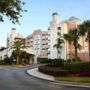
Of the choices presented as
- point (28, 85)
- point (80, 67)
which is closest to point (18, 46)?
→ point (80, 67)

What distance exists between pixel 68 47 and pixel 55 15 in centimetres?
2054

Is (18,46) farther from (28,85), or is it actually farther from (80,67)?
(28,85)

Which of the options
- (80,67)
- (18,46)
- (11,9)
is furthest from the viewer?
(18,46)

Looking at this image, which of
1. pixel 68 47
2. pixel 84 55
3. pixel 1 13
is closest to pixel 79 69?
pixel 1 13

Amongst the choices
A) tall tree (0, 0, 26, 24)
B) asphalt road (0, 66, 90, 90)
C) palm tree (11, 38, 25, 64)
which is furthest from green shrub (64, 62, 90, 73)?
palm tree (11, 38, 25, 64)

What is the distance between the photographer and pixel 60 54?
10800 centimetres

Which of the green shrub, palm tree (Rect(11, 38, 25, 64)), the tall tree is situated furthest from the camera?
palm tree (Rect(11, 38, 25, 64))

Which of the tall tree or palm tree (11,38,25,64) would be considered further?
palm tree (11,38,25,64)

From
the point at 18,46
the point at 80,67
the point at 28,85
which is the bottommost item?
the point at 28,85

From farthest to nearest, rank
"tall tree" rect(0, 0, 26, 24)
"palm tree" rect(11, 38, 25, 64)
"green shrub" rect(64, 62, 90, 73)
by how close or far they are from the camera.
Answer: "palm tree" rect(11, 38, 25, 64)
"green shrub" rect(64, 62, 90, 73)
"tall tree" rect(0, 0, 26, 24)

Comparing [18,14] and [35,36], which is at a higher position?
[35,36]

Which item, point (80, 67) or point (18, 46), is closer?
point (80, 67)

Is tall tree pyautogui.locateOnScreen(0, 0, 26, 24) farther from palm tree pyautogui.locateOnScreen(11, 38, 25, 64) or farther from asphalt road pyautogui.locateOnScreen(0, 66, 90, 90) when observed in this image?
palm tree pyautogui.locateOnScreen(11, 38, 25, 64)

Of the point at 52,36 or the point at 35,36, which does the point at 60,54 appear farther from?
the point at 35,36
